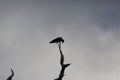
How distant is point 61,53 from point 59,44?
2.32 metres

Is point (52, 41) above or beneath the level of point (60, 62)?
above

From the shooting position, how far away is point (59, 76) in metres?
46.2

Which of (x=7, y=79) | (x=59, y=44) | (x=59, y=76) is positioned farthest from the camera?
(x=7, y=79)

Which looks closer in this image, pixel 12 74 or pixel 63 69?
pixel 63 69

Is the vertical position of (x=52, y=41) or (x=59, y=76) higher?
(x=52, y=41)

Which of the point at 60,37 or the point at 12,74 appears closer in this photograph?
the point at 60,37

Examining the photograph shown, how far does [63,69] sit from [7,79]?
1131cm

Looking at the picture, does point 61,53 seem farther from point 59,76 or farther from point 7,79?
point 7,79

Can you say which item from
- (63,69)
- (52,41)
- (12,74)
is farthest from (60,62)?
(12,74)

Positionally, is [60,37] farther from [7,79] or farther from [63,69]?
[7,79]

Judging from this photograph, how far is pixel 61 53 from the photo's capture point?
155 ft

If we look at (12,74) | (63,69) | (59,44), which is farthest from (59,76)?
(12,74)

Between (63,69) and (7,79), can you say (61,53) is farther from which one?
(7,79)

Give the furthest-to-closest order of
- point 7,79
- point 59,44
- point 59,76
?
point 7,79, point 59,44, point 59,76
